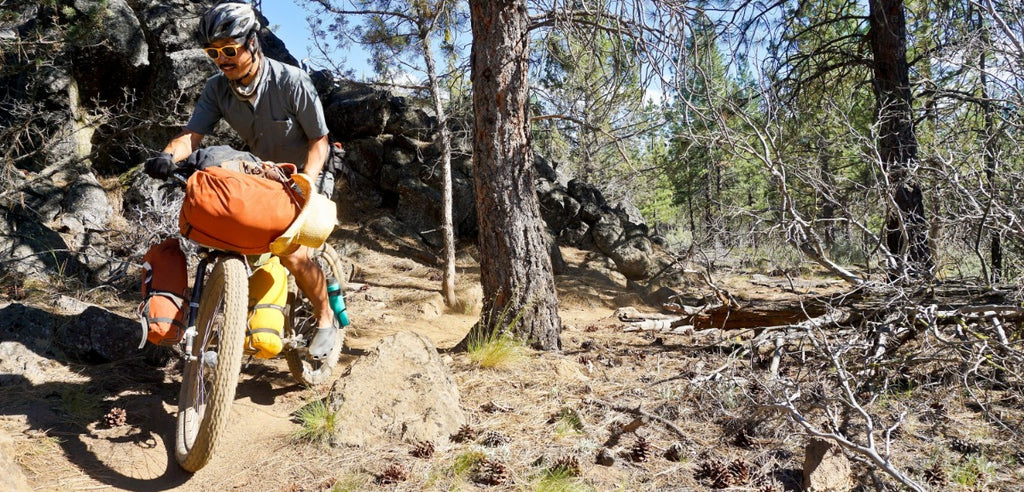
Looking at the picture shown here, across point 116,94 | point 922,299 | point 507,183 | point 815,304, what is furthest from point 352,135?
point 922,299

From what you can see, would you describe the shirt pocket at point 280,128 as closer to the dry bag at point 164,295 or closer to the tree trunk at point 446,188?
the dry bag at point 164,295

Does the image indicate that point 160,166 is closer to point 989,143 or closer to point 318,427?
point 318,427

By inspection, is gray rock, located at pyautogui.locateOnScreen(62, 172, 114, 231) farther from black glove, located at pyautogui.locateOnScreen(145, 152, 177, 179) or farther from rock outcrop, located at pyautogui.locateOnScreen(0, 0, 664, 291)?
black glove, located at pyautogui.locateOnScreen(145, 152, 177, 179)

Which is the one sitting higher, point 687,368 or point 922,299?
point 922,299

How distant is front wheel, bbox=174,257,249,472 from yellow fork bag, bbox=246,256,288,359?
175 mm

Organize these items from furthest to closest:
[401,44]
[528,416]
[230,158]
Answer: [401,44], [528,416], [230,158]

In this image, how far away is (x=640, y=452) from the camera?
2.95m

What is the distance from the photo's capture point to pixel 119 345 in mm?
4156

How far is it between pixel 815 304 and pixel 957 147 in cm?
151

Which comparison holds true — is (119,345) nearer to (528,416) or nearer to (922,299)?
(528,416)

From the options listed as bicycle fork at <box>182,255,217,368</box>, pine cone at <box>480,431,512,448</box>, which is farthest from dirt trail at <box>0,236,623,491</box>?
pine cone at <box>480,431,512,448</box>

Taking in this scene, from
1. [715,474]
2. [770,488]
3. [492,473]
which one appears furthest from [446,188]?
[770,488]

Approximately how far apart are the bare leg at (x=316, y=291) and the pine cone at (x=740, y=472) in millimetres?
2283

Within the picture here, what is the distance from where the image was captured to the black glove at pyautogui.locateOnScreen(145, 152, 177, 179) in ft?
A: 8.61
